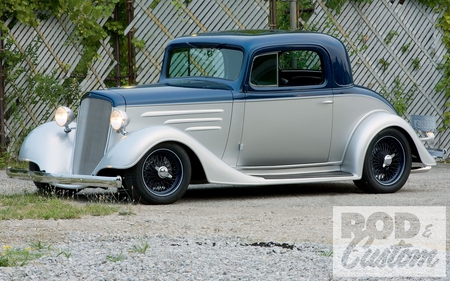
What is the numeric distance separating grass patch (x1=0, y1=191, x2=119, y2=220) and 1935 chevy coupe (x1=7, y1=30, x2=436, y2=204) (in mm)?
206

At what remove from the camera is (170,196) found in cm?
845

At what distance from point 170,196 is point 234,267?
316 centimetres

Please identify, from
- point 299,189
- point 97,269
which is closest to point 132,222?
point 97,269

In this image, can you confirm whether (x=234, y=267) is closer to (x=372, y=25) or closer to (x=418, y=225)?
(x=418, y=225)

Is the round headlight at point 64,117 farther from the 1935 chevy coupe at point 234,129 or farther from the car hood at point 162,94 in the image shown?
the car hood at point 162,94

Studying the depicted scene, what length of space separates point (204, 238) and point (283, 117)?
9.67ft

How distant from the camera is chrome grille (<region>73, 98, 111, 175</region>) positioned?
28.2 ft

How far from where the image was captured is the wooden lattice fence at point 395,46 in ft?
42.6

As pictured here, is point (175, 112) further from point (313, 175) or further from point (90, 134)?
point (313, 175)

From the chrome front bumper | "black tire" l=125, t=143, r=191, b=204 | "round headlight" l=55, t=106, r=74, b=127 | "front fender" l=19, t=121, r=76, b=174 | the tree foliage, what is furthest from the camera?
the tree foliage

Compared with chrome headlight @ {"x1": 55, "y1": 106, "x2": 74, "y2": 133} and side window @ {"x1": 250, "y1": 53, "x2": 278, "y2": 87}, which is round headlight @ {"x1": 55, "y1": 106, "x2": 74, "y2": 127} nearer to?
chrome headlight @ {"x1": 55, "y1": 106, "x2": 74, "y2": 133}

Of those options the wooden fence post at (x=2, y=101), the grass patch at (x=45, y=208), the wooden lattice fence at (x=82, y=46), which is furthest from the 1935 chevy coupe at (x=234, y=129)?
the wooden fence post at (x=2, y=101)

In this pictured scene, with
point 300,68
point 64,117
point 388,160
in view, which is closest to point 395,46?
point 300,68

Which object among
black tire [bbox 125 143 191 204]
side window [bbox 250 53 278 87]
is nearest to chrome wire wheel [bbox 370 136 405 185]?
side window [bbox 250 53 278 87]
